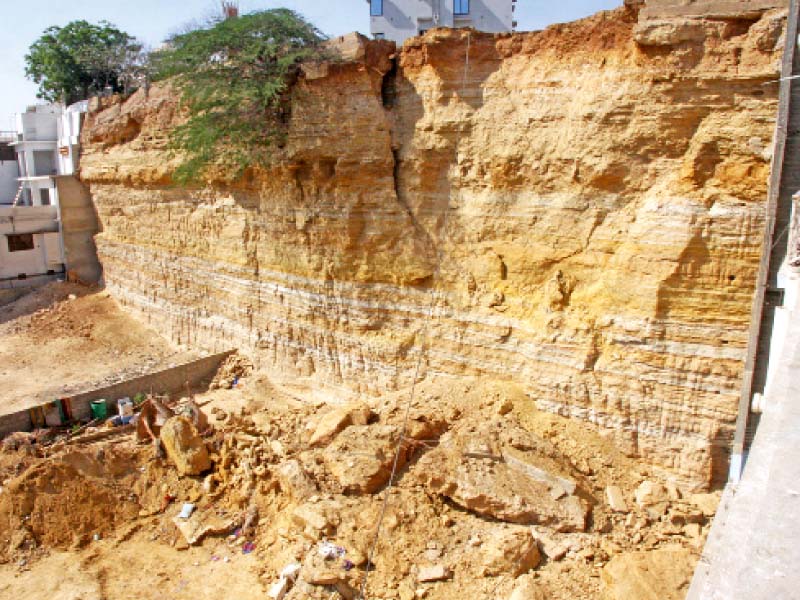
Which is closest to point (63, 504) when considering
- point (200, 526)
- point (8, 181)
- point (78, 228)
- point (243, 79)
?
point (200, 526)

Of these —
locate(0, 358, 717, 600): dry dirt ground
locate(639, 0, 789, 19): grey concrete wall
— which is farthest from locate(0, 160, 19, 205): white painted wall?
locate(639, 0, 789, 19): grey concrete wall

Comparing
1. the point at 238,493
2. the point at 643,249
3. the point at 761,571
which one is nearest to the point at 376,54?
the point at 643,249

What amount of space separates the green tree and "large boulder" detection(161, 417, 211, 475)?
1805cm

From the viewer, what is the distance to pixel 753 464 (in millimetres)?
3633

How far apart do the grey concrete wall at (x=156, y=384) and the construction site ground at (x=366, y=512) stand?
1211 millimetres

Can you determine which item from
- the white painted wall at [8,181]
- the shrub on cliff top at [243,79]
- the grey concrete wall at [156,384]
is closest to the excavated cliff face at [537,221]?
the shrub on cliff top at [243,79]

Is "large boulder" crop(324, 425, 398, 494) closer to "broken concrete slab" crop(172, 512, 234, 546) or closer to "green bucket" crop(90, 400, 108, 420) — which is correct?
"broken concrete slab" crop(172, 512, 234, 546)

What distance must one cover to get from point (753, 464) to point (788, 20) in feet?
15.0

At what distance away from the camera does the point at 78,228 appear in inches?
671

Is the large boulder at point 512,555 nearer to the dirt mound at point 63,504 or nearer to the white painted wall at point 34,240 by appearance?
the dirt mound at point 63,504

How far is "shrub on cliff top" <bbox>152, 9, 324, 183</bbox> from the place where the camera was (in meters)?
9.66

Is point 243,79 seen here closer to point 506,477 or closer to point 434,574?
point 506,477

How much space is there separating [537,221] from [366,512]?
4.17 metres

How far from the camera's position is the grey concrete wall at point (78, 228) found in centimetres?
1678
